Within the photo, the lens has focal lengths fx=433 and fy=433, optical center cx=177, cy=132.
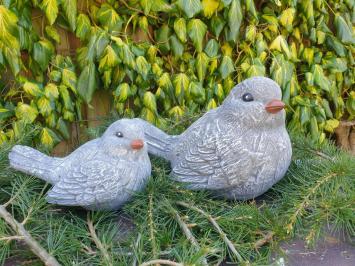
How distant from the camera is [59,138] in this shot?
1.20 metres

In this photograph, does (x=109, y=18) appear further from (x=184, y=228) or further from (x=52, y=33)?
(x=184, y=228)

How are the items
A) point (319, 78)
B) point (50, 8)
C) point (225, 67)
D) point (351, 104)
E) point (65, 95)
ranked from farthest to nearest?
point (351, 104)
point (319, 78)
point (225, 67)
point (65, 95)
point (50, 8)

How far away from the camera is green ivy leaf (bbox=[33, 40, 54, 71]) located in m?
1.11

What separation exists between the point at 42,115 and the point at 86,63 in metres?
0.18

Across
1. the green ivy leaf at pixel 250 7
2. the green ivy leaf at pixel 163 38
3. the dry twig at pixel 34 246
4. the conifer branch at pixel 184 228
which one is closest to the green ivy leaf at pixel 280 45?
the green ivy leaf at pixel 250 7

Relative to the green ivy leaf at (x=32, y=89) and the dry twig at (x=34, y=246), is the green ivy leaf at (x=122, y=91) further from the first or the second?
the dry twig at (x=34, y=246)

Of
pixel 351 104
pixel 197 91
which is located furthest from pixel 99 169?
pixel 351 104

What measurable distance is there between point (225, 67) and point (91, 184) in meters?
0.68

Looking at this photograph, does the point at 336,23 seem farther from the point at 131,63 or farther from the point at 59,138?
the point at 59,138

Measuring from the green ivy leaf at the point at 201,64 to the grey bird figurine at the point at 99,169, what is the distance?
1.77ft

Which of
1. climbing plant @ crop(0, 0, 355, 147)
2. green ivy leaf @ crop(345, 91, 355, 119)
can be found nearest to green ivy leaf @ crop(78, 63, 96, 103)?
climbing plant @ crop(0, 0, 355, 147)

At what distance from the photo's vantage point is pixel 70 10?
108cm

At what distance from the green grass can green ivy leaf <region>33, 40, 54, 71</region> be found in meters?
0.41

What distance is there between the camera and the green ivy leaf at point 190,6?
1118 millimetres
